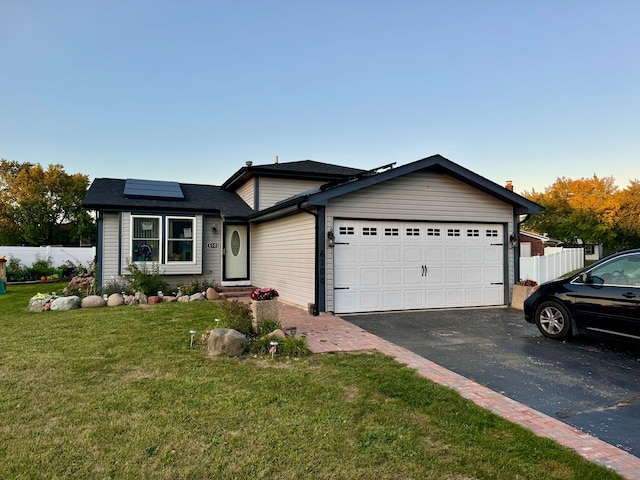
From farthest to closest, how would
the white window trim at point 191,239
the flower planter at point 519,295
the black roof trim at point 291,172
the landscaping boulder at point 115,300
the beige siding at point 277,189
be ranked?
1. the beige siding at point 277,189
2. the black roof trim at point 291,172
3. the white window trim at point 191,239
4. the landscaping boulder at point 115,300
5. the flower planter at point 519,295

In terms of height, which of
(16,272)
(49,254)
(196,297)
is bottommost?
(196,297)

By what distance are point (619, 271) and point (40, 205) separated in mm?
33143

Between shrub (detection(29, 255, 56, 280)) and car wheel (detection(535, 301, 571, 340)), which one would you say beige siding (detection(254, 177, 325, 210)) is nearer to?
car wheel (detection(535, 301, 571, 340))

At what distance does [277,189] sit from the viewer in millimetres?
13656

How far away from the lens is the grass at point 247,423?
2.58 m

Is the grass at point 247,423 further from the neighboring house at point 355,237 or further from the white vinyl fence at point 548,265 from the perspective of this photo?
the white vinyl fence at point 548,265

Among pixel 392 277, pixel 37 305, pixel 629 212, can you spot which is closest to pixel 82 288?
pixel 37 305

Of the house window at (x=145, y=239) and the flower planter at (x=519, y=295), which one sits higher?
the house window at (x=145, y=239)

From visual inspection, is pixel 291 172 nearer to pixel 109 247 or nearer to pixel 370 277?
pixel 370 277

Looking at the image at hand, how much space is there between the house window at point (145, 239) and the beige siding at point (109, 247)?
0.54m

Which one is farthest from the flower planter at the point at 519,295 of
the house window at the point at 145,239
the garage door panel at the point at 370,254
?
the house window at the point at 145,239

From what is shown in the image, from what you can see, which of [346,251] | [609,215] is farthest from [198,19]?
[609,215]

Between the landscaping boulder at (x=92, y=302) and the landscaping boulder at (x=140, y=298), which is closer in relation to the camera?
the landscaping boulder at (x=92, y=302)

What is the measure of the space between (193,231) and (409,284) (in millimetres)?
7199
